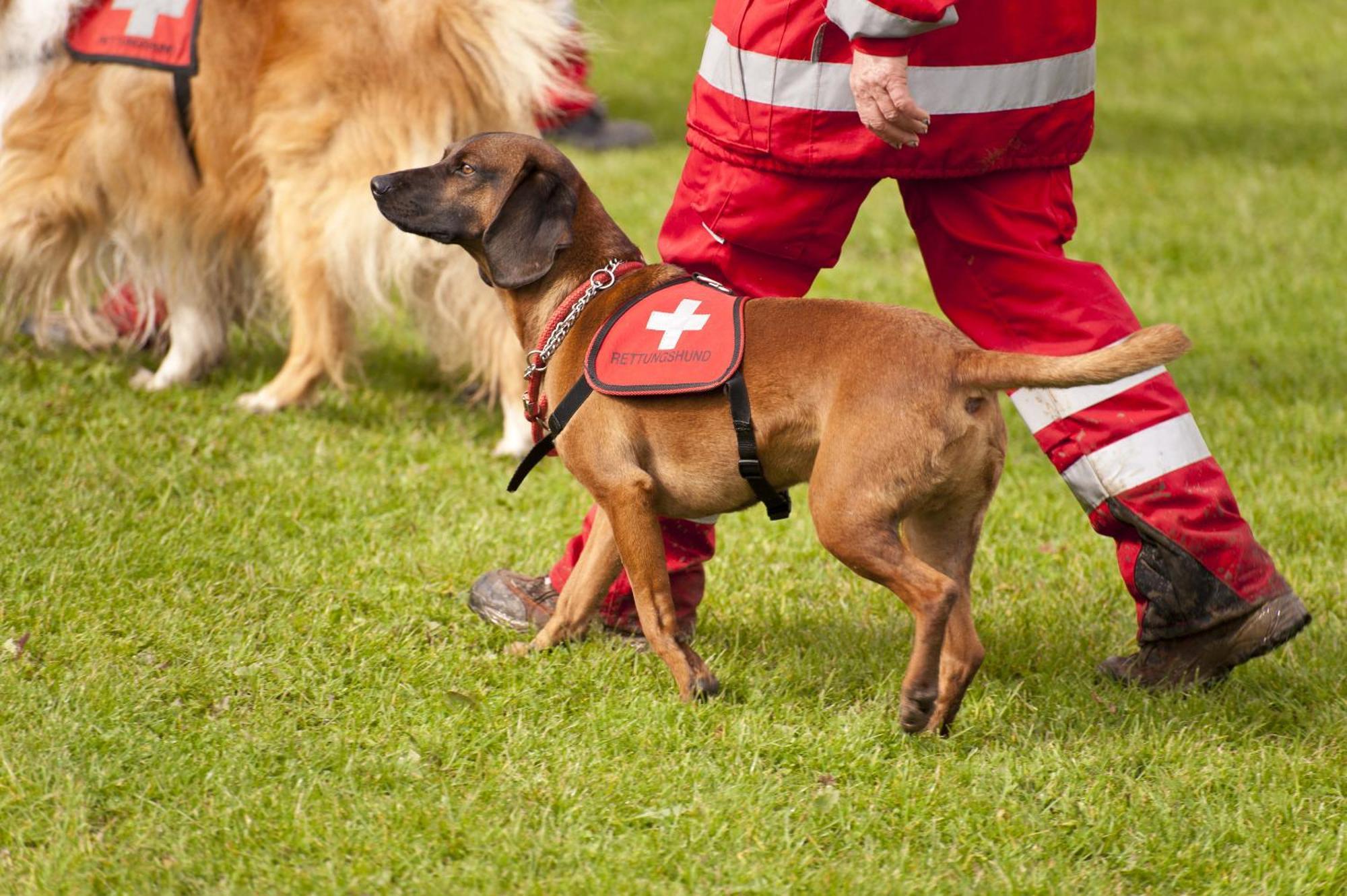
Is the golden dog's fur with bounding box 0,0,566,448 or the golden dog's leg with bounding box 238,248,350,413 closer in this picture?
the golden dog's fur with bounding box 0,0,566,448

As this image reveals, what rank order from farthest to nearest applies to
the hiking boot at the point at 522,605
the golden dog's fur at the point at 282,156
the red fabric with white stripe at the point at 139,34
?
the red fabric with white stripe at the point at 139,34
the golden dog's fur at the point at 282,156
the hiking boot at the point at 522,605

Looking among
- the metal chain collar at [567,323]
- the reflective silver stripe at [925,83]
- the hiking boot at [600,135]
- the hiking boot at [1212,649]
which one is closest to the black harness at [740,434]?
the metal chain collar at [567,323]

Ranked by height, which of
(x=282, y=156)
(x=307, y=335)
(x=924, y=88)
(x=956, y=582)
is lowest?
(x=307, y=335)

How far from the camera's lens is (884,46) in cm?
288

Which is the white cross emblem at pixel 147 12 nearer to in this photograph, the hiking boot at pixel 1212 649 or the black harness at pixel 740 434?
the black harness at pixel 740 434

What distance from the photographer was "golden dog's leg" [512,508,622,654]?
11.7 ft

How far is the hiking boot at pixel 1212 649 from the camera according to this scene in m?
3.40

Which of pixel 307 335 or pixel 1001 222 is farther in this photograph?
pixel 307 335

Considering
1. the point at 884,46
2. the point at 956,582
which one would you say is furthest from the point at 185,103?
the point at 956,582

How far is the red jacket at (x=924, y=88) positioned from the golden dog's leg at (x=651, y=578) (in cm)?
81

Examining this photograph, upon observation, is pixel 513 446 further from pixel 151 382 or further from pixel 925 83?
pixel 925 83

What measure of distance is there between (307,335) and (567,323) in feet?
7.28

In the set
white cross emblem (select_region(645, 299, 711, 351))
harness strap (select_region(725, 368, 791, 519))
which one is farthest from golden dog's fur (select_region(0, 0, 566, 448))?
harness strap (select_region(725, 368, 791, 519))

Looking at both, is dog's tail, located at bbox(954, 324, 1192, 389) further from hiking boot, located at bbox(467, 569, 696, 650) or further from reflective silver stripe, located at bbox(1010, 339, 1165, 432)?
hiking boot, located at bbox(467, 569, 696, 650)
